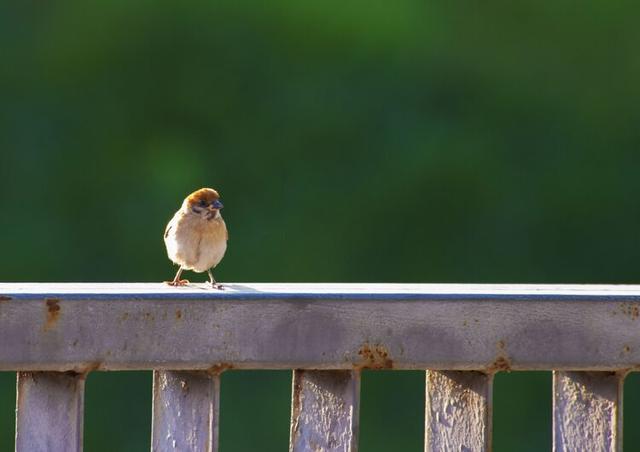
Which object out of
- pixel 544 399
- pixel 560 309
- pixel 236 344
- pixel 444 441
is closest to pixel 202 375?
pixel 236 344

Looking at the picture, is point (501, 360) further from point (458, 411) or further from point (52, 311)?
point (52, 311)

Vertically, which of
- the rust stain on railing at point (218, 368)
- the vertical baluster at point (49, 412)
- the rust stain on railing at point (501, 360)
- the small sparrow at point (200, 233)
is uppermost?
the small sparrow at point (200, 233)

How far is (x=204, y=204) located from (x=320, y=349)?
285 centimetres

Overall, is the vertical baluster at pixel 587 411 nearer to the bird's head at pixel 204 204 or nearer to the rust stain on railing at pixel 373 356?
the rust stain on railing at pixel 373 356

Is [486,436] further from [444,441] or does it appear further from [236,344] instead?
[236,344]

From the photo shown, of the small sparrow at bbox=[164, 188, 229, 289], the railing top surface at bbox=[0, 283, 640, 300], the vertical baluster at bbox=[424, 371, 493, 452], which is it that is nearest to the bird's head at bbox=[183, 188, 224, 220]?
the small sparrow at bbox=[164, 188, 229, 289]

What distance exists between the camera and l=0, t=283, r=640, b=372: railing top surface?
1.77 metres

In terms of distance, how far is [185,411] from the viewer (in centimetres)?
182

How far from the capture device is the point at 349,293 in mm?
1869

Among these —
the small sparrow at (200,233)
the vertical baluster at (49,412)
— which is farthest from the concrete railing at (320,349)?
the small sparrow at (200,233)

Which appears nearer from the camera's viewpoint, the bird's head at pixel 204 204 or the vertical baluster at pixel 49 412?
the vertical baluster at pixel 49 412

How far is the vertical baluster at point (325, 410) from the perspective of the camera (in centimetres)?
185

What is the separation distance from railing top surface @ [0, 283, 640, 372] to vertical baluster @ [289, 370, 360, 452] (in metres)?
0.04

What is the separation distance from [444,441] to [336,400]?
18cm
